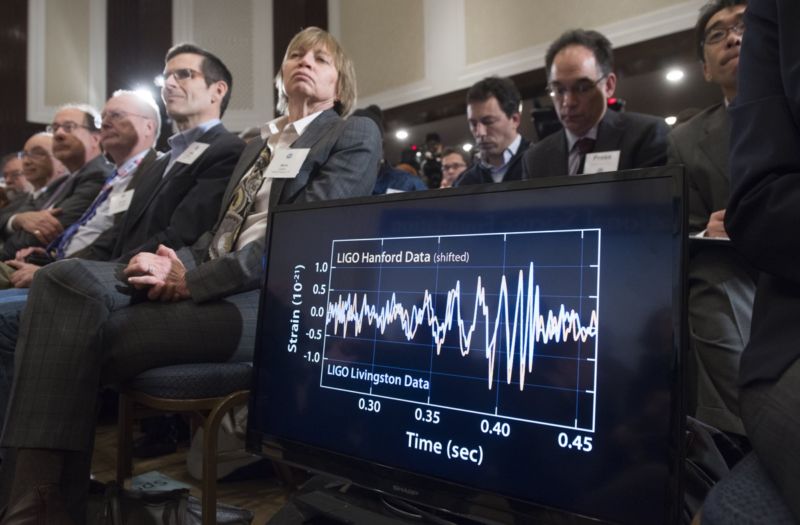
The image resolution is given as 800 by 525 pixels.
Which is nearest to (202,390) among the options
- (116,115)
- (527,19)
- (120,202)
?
(120,202)

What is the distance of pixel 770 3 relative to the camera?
0.73 metres

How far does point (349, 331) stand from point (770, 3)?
0.69m

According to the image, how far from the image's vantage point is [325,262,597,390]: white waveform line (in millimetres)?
726

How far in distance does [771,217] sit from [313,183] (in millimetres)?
1010

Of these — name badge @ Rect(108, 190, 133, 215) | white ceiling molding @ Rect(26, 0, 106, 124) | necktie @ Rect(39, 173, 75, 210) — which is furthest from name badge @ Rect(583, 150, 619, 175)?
white ceiling molding @ Rect(26, 0, 106, 124)

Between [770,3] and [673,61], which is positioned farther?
[673,61]

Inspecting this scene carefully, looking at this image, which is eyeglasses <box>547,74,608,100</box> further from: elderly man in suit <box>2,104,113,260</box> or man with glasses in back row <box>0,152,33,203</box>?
man with glasses in back row <box>0,152,33,203</box>

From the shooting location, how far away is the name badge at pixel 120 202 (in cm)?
220

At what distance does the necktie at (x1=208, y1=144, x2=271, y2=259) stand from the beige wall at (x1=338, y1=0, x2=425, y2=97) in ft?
15.7

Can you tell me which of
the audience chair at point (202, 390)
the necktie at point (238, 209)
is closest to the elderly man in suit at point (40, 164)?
the necktie at point (238, 209)

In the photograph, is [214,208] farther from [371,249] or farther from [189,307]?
[371,249]

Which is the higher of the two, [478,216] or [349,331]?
[478,216]

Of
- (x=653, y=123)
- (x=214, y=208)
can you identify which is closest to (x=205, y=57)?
(x=214, y=208)

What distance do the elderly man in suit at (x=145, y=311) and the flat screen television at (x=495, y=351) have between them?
36cm
